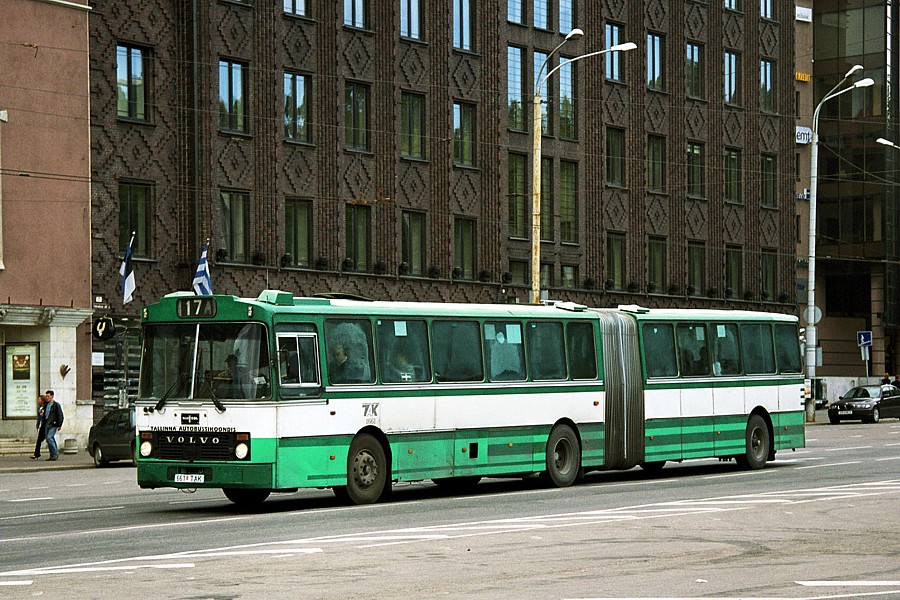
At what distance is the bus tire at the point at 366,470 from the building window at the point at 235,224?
23.1 metres

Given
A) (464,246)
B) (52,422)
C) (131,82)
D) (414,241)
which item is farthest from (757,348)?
(464,246)

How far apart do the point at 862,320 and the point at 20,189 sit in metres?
53.6

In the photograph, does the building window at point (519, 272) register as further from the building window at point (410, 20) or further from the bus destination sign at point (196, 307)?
the bus destination sign at point (196, 307)

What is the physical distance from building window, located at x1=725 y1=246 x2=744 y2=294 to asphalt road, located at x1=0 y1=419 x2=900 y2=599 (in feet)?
127

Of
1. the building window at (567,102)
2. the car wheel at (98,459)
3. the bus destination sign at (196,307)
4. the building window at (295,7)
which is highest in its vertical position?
the building window at (295,7)

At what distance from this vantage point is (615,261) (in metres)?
59.8

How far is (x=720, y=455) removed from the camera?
2942cm

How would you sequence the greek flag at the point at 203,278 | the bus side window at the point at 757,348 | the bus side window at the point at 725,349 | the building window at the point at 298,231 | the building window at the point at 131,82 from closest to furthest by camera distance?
the bus side window at the point at 725,349
the bus side window at the point at 757,348
the greek flag at the point at 203,278
the building window at the point at 131,82
the building window at the point at 298,231

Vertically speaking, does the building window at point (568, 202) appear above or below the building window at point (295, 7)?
below

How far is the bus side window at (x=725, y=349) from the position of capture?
29.7 meters

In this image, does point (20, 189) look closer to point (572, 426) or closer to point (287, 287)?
point (287, 287)

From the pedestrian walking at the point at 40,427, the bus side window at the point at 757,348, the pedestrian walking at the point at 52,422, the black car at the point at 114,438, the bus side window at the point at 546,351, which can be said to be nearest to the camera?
the bus side window at the point at 546,351

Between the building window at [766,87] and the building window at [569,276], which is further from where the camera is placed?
the building window at [766,87]

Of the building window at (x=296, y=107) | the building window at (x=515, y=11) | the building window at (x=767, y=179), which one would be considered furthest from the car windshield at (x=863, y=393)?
the building window at (x=296, y=107)
